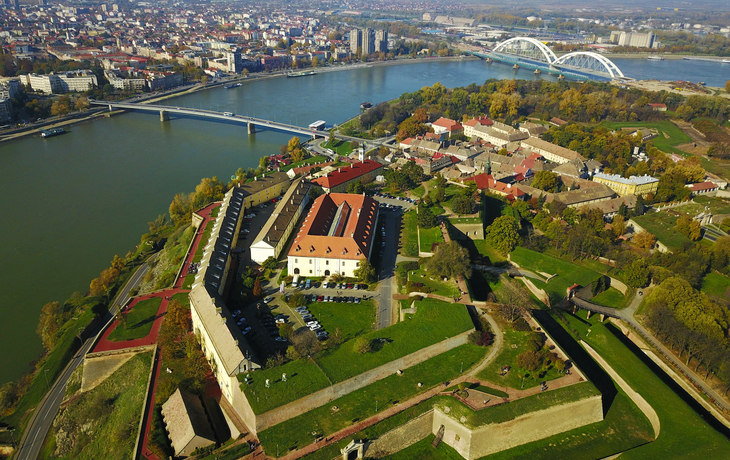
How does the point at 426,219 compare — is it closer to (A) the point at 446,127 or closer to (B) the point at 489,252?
(B) the point at 489,252

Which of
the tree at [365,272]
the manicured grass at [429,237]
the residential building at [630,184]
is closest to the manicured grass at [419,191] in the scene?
the manicured grass at [429,237]

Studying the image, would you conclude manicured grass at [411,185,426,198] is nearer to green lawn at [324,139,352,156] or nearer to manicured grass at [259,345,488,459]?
green lawn at [324,139,352,156]

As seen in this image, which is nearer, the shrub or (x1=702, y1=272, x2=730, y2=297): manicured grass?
the shrub

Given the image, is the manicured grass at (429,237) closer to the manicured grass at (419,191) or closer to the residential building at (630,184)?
the manicured grass at (419,191)

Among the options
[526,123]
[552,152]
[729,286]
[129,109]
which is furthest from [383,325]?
[129,109]

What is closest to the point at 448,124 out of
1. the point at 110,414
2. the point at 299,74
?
the point at 110,414

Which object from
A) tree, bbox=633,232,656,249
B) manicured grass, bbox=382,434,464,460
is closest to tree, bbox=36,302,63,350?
manicured grass, bbox=382,434,464,460
